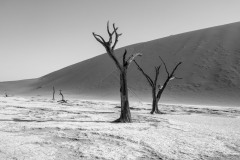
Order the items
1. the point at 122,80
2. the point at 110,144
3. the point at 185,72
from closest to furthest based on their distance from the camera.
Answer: the point at 110,144 → the point at 122,80 → the point at 185,72

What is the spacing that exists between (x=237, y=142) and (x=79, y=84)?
51.2m

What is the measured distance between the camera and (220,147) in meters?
7.08

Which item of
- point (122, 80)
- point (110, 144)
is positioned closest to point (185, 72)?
point (122, 80)

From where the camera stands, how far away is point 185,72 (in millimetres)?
45875

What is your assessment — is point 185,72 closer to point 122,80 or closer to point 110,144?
point 122,80

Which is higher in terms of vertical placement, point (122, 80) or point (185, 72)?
point (185, 72)

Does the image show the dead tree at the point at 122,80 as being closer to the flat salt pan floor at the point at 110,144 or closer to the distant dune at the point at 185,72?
the flat salt pan floor at the point at 110,144

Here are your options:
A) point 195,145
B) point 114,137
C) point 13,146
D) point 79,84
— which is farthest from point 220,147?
point 79,84

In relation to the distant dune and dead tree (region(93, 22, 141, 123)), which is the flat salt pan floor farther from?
the distant dune

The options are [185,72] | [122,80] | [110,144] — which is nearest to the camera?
[110,144]

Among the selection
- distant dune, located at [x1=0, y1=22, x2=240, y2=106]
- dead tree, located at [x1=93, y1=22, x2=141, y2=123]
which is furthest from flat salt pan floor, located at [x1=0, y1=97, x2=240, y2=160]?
distant dune, located at [x1=0, y1=22, x2=240, y2=106]

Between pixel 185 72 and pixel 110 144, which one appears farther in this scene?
pixel 185 72

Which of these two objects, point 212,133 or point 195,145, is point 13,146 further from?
point 212,133

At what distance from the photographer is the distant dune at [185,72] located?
3872 centimetres
